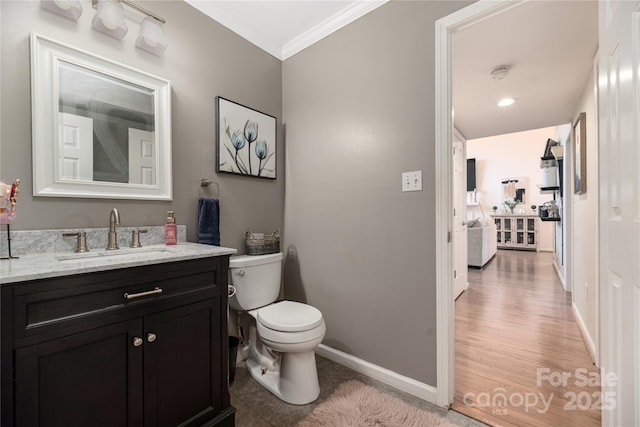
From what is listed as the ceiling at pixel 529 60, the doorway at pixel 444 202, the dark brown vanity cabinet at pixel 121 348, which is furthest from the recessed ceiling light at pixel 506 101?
the dark brown vanity cabinet at pixel 121 348

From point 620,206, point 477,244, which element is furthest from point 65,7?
point 477,244

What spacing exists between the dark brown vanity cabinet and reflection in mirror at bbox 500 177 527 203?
840 cm

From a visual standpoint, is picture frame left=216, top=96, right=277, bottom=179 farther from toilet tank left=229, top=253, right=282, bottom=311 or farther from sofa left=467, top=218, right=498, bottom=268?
sofa left=467, top=218, right=498, bottom=268

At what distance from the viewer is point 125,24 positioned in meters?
1.42

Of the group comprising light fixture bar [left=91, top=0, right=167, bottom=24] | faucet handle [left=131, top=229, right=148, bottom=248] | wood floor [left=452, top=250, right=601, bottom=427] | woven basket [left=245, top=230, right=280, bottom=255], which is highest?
light fixture bar [left=91, top=0, right=167, bottom=24]

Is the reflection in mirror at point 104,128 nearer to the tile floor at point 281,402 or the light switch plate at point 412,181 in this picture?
the tile floor at point 281,402

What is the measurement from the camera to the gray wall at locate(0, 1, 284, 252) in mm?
1182

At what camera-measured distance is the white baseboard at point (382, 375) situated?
1.54m

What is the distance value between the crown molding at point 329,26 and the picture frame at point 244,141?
23.4 inches

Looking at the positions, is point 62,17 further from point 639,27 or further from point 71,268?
point 639,27

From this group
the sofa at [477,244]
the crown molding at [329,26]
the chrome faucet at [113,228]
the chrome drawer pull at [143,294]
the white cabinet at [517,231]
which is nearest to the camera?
the chrome drawer pull at [143,294]

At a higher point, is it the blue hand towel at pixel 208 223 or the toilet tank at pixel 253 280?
the blue hand towel at pixel 208 223

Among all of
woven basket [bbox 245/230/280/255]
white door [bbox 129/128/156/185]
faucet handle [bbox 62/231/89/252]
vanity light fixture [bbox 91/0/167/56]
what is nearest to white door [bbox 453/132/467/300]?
woven basket [bbox 245/230/280/255]

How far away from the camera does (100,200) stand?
4.57 ft
